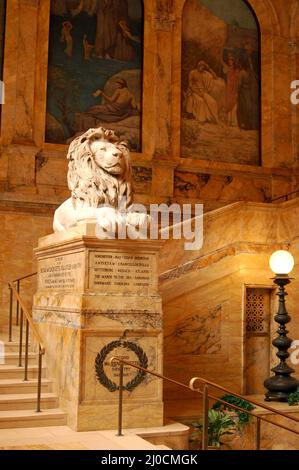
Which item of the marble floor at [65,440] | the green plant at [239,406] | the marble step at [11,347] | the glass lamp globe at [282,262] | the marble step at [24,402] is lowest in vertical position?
the green plant at [239,406]

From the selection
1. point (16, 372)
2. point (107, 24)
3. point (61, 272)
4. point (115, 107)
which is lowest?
point (16, 372)

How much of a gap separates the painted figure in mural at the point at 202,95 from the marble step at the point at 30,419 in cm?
1135

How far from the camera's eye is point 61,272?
27.7 feet

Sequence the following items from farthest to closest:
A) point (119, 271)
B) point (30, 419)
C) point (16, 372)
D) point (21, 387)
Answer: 1. point (16, 372)
2. point (21, 387)
3. point (119, 271)
4. point (30, 419)

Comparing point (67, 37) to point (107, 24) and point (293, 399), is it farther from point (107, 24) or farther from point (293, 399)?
point (293, 399)

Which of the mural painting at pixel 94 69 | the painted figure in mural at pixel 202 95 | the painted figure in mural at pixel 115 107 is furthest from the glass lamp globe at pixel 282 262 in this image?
the painted figure in mural at pixel 202 95

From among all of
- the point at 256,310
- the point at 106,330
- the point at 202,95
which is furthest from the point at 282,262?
the point at 202,95

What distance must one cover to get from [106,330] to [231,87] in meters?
12.0

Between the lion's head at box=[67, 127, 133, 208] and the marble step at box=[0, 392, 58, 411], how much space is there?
2424mm

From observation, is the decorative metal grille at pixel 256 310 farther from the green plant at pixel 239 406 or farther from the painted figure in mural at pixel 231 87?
the painted figure in mural at pixel 231 87

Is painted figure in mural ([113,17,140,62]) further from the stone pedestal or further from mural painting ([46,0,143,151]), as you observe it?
the stone pedestal

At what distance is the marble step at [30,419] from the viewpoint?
746 centimetres

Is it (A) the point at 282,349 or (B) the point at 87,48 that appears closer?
(A) the point at 282,349

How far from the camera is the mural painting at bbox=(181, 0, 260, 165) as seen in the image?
1744 centimetres
